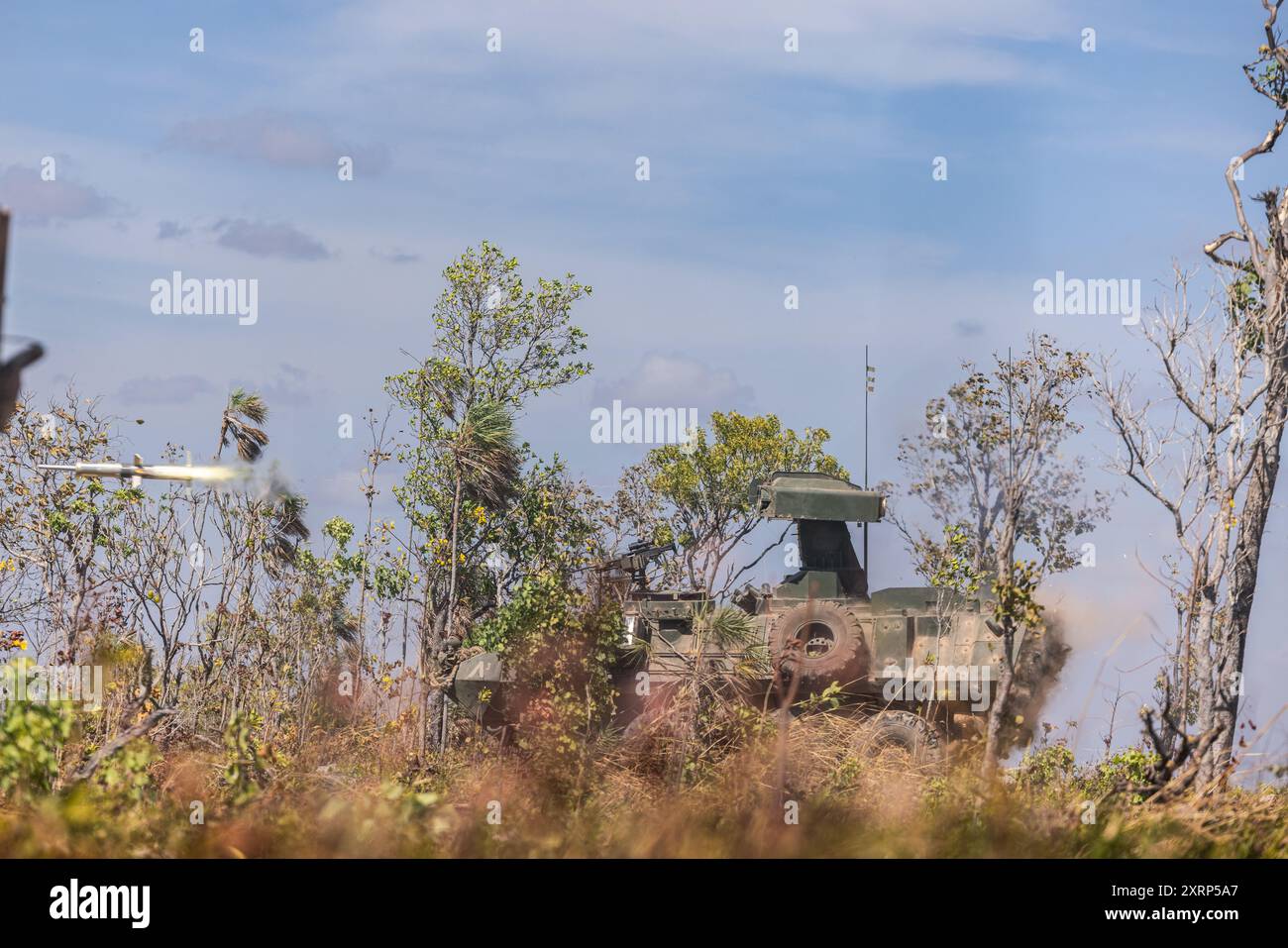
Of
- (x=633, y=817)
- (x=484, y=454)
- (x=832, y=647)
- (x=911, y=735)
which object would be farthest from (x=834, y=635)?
(x=633, y=817)

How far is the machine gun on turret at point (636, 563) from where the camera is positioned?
21547 millimetres

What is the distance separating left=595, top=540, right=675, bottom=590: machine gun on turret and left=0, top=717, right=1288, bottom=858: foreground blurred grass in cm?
883

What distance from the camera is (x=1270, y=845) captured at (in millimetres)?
10336

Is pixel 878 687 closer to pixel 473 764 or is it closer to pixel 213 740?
pixel 473 764

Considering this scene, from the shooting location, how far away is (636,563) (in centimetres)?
2164

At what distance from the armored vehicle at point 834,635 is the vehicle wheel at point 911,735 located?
0.08 feet

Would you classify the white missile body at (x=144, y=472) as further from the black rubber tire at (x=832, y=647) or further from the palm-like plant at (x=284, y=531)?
the palm-like plant at (x=284, y=531)

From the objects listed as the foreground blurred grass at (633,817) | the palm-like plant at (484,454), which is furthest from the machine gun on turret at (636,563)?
the foreground blurred grass at (633,817)

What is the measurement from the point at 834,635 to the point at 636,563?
3.04 meters

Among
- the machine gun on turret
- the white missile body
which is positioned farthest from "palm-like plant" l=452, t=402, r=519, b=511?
the white missile body

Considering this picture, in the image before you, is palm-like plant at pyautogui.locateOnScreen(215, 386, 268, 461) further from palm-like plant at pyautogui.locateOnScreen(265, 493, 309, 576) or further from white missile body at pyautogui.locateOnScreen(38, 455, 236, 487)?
white missile body at pyautogui.locateOnScreen(38, 455, 236, 487)

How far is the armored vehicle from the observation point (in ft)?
65.7

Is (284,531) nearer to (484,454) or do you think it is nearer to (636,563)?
(484,454)
